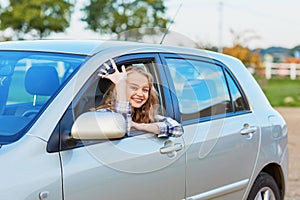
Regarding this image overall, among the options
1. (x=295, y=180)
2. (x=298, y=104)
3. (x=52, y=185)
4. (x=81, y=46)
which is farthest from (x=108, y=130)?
(x=298, y=104)

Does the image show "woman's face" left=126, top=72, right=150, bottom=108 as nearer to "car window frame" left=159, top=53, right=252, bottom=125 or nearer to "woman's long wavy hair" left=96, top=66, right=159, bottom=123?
"woman's long wavy hair" left=96, top=66, right=159, bottom=123

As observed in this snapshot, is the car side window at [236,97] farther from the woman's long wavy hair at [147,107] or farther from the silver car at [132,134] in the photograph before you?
the woman's long wavy hair at [147,107]

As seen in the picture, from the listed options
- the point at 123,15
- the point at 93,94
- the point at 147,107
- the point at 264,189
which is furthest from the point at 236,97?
the point at 123,15

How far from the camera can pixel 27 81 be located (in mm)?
3877

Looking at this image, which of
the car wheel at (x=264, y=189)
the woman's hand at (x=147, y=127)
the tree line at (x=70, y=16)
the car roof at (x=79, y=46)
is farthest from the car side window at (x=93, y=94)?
the tree line at (x=70, y=16)

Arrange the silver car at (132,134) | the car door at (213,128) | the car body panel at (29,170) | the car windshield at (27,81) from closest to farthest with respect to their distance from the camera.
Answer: the car body panel at (29,170) < the silver car at (132,134) < the car windshield at (27,81) < the car door at (213,128)

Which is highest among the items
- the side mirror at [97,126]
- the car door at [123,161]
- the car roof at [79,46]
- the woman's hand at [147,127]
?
the car roof at [79,46]

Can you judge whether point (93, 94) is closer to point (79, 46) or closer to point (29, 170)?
point (79, 46)

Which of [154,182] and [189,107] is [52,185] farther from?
[189,107]

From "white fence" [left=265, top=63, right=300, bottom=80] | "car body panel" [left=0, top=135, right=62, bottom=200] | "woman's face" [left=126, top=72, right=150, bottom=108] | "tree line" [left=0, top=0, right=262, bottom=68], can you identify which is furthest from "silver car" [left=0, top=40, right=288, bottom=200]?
"white fence" [left=265, top=63, right=300, bottom=80]

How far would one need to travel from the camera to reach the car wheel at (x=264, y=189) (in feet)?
16.6

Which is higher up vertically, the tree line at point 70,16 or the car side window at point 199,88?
the tree line at point 70,16

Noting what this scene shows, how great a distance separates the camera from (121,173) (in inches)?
139

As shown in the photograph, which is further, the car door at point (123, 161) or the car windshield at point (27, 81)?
the car windshield at point (27, 81)
